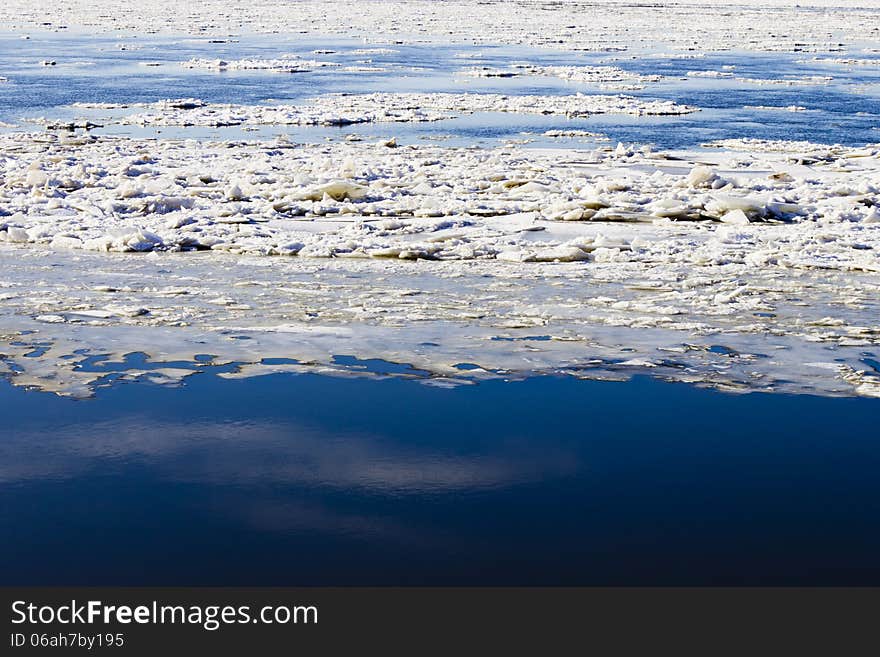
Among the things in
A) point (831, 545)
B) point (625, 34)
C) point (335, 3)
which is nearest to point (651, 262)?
point (831, 545)

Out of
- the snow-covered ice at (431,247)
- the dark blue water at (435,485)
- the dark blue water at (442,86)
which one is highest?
the dark blue water at (442,86)

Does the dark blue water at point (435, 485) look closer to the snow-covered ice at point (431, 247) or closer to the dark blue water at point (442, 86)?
the snow-covered ice at point (431, 247)

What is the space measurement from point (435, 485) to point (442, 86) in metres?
19.0

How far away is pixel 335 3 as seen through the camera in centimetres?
6391

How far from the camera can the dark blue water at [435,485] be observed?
4457mm

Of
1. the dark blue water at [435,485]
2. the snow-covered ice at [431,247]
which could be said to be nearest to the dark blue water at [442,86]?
the snow-covered ice at [431,247]

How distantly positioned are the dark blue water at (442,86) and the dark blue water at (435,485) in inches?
419

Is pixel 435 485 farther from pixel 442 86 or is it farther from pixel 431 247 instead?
pixel 442 86

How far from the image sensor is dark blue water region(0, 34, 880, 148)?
1755 cm

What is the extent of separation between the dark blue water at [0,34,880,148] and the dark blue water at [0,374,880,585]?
1065cm

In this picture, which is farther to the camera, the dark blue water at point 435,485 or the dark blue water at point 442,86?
the dark blue water at point 442,86

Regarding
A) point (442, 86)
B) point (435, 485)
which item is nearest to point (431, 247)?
point (435, 485)

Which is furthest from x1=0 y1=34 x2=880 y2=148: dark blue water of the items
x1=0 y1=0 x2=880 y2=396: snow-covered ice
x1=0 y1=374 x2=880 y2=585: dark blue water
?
x1=0 y1=374 x2=880 y2=585: dark blue water

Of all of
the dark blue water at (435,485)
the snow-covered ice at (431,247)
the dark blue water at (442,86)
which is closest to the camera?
the dark blue water at (435,485)
